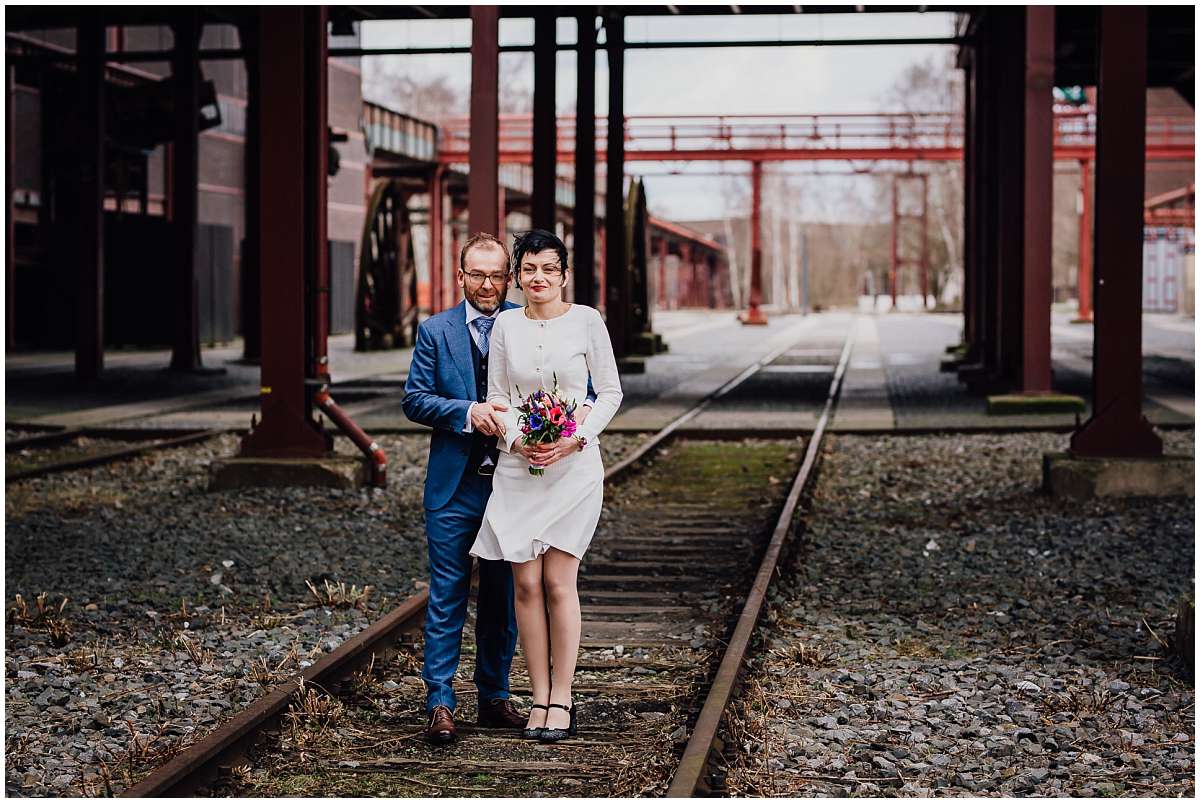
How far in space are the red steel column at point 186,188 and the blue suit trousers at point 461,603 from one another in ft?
66.3

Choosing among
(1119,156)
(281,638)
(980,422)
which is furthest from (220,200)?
(281,638)

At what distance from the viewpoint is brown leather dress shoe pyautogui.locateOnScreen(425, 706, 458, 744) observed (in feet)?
16.7

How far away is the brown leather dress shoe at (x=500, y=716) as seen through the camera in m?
5.34

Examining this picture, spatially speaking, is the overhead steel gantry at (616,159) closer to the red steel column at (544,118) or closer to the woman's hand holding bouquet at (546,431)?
the red steel column at (544,118)

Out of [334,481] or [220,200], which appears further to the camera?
[220,200]

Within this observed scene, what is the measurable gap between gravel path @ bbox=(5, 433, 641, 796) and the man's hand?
1437 millimetres

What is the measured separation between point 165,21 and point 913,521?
17388mm

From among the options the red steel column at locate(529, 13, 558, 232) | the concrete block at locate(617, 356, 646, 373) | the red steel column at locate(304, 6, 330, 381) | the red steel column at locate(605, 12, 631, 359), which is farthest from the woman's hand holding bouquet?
the concrete block at locate(617, 356, 646, 373)

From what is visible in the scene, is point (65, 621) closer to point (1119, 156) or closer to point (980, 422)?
point (1119, 156)

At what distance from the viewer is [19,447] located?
14.6 metres

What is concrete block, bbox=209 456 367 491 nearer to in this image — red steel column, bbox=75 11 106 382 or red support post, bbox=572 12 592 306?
red steel column, bbox=75 11 106 382

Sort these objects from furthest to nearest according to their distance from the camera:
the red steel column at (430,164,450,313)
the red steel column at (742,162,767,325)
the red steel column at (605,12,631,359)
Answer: the red steel column at (742,162,767,325) → the red steel column at (430,164,450,313) → the red steel column at (605,12,631,359)

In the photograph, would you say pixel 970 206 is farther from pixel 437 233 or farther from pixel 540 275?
pixel 540 275

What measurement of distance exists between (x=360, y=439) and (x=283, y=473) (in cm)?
62
